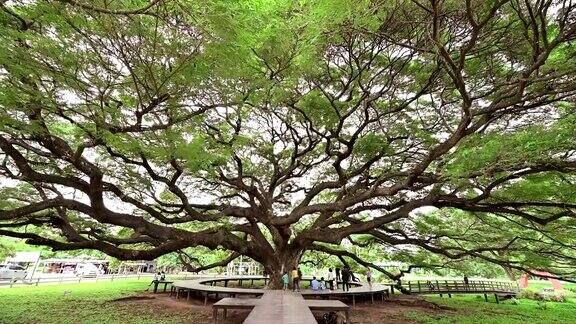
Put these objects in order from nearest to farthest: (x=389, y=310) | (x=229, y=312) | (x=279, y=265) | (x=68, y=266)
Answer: (x=229, y=312), (x=389, y=310), (x=279, y=265), (x=68, y=266)

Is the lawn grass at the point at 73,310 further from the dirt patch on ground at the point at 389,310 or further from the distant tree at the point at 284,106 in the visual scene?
the dirt patch on ground at the point at 389,310

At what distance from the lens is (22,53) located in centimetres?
409

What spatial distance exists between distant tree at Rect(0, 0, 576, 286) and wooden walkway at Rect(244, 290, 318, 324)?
286 centimetres

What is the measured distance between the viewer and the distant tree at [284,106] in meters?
4.26

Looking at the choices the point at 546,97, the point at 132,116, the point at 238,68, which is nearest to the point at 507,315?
the point at 546,97

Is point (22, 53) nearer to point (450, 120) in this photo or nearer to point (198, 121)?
point (198, 121)

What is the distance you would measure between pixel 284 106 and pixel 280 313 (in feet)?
15.9

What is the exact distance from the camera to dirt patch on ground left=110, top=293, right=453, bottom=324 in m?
8.73

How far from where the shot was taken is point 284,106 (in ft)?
27.2

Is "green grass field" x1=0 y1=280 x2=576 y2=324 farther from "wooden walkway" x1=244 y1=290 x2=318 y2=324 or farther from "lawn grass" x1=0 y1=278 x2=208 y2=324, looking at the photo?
"wooden walkway" x1=244 y1=290 x2=318 y2=324

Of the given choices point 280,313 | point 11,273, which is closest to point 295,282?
point 280,313

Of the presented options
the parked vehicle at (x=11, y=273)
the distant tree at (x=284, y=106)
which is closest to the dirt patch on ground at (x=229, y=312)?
the distant tree at (x=284, y=106)

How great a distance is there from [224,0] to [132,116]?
154 inches

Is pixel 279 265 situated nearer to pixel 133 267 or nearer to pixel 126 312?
pixel 126 312
